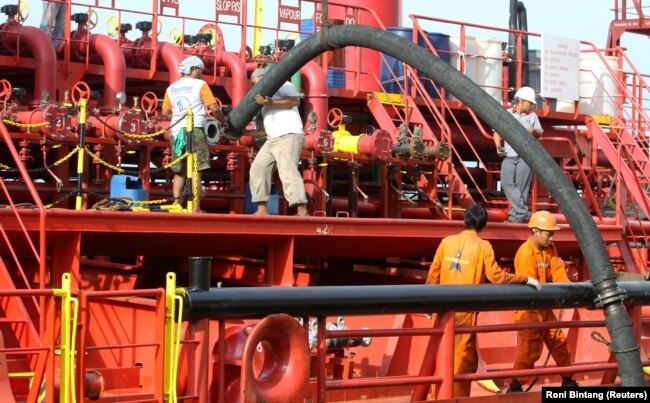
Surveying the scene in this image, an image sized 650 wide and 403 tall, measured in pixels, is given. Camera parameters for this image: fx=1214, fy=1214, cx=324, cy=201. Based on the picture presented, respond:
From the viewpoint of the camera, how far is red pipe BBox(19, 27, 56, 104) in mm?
13070

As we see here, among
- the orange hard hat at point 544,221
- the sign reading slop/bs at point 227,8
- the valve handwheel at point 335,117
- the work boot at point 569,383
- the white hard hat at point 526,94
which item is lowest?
the work boot at point 569,383

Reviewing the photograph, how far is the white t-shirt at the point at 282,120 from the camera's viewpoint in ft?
38.5

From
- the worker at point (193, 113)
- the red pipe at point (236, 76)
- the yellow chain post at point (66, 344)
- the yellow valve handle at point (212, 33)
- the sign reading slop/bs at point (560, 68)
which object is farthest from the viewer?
the sign reading slop/bs at point (560, 68)

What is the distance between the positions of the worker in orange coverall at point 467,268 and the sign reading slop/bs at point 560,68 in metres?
9.00

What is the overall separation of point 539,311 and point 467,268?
0.70 metres

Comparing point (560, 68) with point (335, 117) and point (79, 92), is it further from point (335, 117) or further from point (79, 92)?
point (79, 92)

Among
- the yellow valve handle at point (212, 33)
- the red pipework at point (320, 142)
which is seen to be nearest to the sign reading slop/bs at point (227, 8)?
the yellow valve handle at point (212, 33)

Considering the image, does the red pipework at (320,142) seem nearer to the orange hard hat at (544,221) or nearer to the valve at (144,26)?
the valve at (144,26)

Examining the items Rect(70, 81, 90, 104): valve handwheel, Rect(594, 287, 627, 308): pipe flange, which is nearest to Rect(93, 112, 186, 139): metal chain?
Rect(70, 81, 90, 104): valve handwheel

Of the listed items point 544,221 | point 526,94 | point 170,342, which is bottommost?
point 170,342

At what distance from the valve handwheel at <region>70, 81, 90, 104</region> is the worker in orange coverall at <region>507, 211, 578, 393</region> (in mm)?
5564

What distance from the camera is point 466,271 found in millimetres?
8594

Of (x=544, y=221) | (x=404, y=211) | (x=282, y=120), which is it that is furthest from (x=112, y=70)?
(x=544, y=221)

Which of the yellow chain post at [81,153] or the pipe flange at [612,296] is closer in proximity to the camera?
the pipe flange at [612,296]
